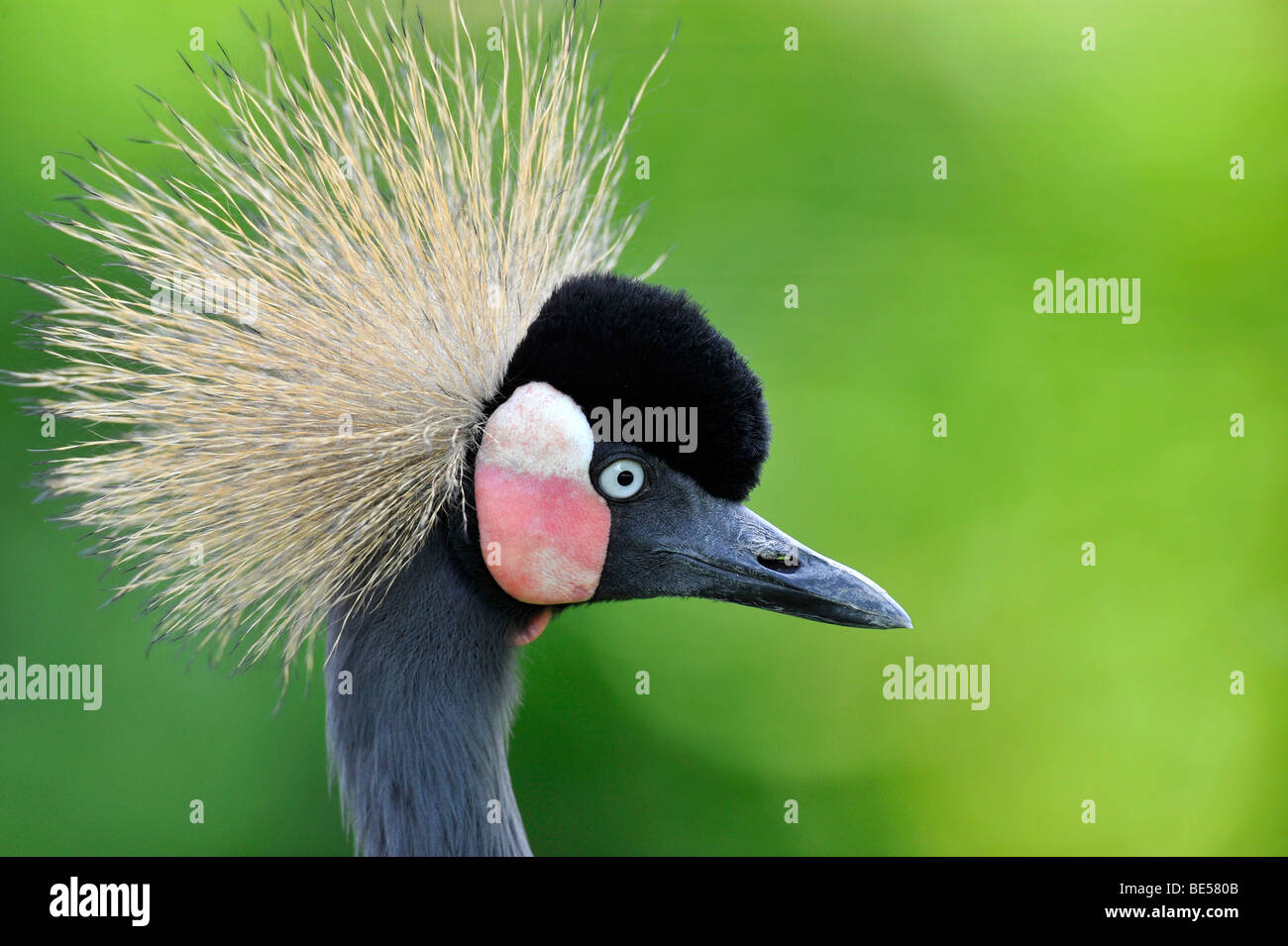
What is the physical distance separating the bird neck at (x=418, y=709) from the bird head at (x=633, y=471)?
7cm

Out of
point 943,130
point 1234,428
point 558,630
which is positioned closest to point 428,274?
point 558,630

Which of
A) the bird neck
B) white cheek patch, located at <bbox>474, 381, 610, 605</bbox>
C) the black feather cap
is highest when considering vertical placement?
the black feather cap

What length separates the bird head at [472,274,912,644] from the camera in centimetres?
120

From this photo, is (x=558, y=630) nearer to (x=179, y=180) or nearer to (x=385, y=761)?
(x=385, y=761)

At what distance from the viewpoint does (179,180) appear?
1.24m

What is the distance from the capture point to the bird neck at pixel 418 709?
1.26 meters

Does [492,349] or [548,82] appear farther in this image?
[548,82]

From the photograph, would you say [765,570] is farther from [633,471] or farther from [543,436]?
[543,436]

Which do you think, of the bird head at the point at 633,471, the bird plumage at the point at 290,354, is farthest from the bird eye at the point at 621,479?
the bird plumage at the point at 290,354

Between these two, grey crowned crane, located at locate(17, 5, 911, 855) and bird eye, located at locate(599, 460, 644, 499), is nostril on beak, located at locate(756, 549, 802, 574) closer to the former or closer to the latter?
grey crowned crane, located at locate(17, 5, 911, 855)

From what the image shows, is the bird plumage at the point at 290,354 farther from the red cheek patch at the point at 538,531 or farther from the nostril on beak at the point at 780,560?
the nostril on beak at the point at 780,560

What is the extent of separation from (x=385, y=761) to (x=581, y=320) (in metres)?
0.59

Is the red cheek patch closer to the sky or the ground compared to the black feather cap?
closer to the ground

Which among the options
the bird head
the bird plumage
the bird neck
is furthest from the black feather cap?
the bird neck
